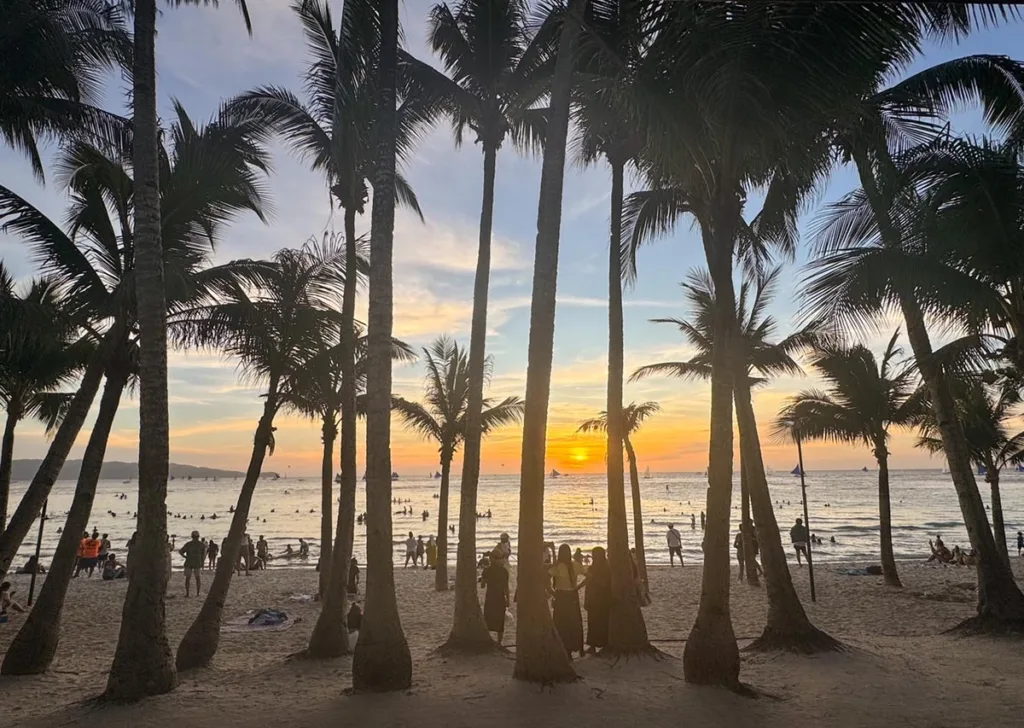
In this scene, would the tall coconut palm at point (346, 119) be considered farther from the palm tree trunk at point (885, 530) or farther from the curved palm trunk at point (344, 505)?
the palm tree trunk at point (885, 530)

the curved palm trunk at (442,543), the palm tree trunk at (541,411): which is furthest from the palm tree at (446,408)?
the palm tree trunk at (541,411)

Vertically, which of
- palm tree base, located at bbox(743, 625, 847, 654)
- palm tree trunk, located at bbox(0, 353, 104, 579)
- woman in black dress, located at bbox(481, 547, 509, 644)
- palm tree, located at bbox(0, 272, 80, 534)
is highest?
palm tree, located at bbox(0, 272, 80, 534)

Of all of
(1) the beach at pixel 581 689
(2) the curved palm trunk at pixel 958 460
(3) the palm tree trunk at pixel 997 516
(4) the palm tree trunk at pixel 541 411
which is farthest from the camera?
(3) the palm tree trunk at pixel 997 516

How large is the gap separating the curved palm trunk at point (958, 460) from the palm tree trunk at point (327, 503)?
41.7 feet

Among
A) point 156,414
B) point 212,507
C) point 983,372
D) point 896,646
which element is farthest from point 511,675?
point 212,507

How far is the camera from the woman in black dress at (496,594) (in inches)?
407

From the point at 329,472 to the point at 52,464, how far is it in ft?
21.1

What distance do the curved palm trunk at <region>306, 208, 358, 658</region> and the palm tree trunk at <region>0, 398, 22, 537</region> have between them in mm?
8604

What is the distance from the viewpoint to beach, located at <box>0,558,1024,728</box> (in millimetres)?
6578

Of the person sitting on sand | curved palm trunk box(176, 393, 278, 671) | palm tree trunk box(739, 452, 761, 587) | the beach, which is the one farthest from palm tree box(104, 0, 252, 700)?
palm tree trunk box(739, 452, 761, 587)

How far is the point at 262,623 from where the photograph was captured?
13.9 meters

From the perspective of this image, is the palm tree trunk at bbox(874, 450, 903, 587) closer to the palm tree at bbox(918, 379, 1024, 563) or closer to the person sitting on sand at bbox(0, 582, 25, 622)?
the palm tree at bbox(918, 379, 1024, 563)

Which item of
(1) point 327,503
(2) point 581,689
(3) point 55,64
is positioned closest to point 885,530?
(2) point 581,689

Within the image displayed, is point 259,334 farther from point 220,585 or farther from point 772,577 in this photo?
point 772,577
